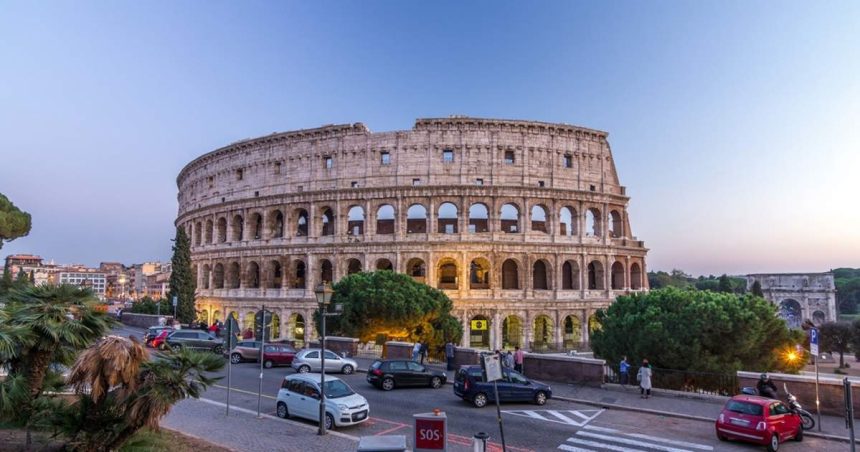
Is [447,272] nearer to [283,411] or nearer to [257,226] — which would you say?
[257,226]

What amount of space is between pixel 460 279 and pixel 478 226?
761cm

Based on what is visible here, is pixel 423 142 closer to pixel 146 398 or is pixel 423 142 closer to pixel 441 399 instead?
pixel 441 399

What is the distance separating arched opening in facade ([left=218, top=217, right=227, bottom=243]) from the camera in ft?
173

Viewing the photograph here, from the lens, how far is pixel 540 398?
58.9 ft

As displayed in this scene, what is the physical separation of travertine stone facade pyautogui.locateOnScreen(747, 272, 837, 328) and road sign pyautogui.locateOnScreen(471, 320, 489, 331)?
61396mm

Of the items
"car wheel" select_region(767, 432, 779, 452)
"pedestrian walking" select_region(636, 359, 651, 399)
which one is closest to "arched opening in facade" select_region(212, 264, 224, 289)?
"pedestrian walking" select_region(636, 359, 651, 399)

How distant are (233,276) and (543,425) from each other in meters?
43.2

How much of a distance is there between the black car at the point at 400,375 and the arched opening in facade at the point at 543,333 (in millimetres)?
23207

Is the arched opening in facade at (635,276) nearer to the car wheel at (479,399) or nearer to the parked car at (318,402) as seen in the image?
the car wheel at (479,399)

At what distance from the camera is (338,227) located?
44.8 meters

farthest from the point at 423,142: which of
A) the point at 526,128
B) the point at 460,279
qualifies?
the point at 460,279

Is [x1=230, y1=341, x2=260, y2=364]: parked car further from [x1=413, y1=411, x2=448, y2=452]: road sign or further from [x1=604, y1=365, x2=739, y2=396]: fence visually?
[x1=413, y1=411, x2=448, y2=452]: road sign

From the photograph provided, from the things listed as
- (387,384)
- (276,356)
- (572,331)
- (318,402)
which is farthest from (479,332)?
(318,402)

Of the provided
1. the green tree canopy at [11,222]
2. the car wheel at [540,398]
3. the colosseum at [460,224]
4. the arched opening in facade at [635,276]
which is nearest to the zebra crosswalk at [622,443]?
the car wheel at [540,398]
